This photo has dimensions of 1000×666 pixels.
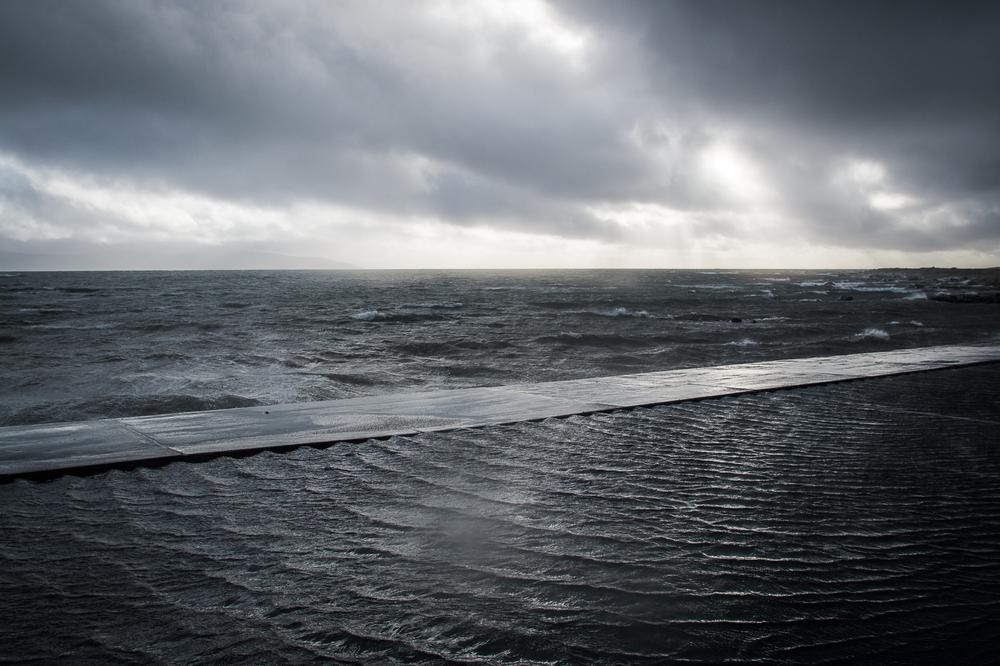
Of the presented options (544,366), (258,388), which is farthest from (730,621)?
(544,366)

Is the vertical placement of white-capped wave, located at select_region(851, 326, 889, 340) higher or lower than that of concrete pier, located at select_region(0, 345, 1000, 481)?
lower

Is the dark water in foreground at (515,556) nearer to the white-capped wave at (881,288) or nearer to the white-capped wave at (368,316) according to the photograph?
the white-capped wave at (368,316)

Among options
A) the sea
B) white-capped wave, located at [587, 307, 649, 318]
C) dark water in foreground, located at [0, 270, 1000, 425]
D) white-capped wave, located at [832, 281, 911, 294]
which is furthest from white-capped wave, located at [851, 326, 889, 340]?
white-capped wave, located at [832, 281, 911, 294]

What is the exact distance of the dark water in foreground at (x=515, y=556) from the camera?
212cm

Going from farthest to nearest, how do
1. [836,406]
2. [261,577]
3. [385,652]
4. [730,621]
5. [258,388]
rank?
1. [258,388]
2. [836,406]
3. [261,577]
4. [730,621]
5. [385,652]

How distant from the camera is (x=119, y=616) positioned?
2.26 m

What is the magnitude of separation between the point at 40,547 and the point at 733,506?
11.3ft

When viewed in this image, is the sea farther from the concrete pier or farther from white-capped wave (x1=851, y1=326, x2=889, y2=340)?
white-capped wave (x1=851, y1=326, x2=889, y2=340)

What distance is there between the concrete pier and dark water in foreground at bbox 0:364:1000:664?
1.03 feet

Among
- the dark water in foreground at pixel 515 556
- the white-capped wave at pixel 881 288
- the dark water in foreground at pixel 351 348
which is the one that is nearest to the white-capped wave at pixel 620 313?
the dark water in foreground at pixel 351 348

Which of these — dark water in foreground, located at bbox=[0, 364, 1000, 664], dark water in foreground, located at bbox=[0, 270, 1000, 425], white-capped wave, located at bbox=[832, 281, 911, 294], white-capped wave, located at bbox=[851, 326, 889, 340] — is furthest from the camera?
white-capped wave, located at bbox=[832, 281, 911, 294]

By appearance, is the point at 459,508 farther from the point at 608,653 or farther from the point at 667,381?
the point at 667,381

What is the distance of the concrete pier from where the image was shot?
4316mm

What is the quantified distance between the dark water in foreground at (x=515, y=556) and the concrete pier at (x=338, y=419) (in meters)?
0.31
